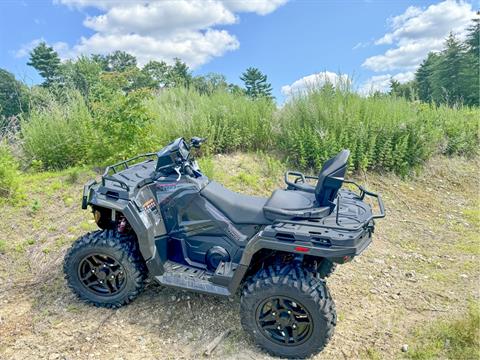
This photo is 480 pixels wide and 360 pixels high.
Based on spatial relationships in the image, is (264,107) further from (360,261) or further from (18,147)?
(18,147)

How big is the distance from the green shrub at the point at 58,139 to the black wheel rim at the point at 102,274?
3.11 metres

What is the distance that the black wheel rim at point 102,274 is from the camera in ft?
9.54

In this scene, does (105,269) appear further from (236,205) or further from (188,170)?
(236,205)

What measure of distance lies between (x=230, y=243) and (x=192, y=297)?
27.9 inches

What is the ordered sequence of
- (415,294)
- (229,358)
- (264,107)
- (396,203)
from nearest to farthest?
(229,358)
(415,294)
(396,203)
(264,107)

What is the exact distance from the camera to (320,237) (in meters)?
2.24

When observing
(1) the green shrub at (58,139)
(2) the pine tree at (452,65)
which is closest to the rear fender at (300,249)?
(1) the green shrub at (58,139)

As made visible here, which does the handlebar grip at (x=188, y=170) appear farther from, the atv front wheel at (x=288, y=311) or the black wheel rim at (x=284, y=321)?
the black wheel rim at (x=284, y=321)

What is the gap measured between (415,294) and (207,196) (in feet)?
6.95

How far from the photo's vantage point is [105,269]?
293 centimetres

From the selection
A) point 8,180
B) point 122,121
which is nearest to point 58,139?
point 8,180

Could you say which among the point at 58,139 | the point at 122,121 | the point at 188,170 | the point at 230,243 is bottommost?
the point at 230,243

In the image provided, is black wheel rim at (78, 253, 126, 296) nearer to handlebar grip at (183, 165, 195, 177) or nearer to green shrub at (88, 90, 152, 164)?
handlebar grip at (183, 165, 195, 177)

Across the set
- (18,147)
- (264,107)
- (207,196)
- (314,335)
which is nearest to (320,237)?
(314,335)
